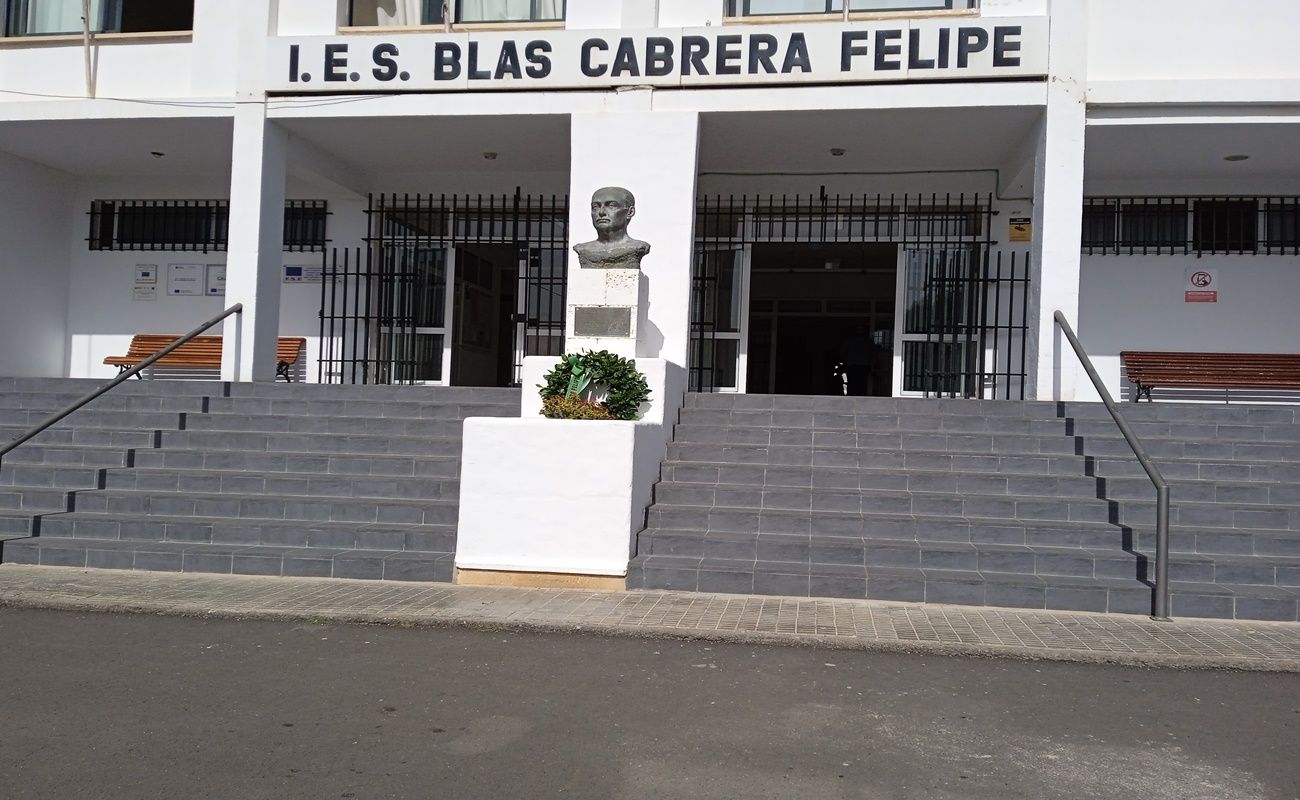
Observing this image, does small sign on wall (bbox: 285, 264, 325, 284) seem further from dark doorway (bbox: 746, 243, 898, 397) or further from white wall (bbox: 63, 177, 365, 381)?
dark doorway (bbox: 746, 243, 898, 397)

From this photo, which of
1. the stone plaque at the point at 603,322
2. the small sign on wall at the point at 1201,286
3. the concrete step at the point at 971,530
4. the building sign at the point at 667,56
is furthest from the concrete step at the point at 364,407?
the small sign on wall at the point at 1201,286

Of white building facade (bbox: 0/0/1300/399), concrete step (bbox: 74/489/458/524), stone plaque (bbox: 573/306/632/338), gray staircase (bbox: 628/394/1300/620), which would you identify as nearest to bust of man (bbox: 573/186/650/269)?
white building facade (bbox: 0/0/1300/399)

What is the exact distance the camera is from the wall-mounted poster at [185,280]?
14.1m

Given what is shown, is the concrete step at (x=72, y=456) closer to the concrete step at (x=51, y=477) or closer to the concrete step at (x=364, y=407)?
the concrete step at (x=51, y=477)

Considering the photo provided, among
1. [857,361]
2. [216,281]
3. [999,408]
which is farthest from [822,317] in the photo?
[216,281]

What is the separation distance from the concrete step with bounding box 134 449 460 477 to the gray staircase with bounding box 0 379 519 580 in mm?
12

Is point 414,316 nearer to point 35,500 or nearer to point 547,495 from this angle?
point 35,500

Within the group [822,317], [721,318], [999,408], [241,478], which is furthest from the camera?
[822,317]

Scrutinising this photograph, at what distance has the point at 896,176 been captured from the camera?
12688 millimetres

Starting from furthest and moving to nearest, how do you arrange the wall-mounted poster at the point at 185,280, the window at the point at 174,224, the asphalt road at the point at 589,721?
the wall-mounted poster at the point at 185,280 < the window at the point at 174,224 < the asphalt road at the point at 589,721

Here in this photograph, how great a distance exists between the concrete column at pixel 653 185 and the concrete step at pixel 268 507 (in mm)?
3260

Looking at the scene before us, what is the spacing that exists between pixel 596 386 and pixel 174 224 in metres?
9.06

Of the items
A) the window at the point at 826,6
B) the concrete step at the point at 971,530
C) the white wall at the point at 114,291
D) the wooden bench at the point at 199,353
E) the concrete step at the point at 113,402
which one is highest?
the window at the point at 826,6

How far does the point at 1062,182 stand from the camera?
32.6 ft
